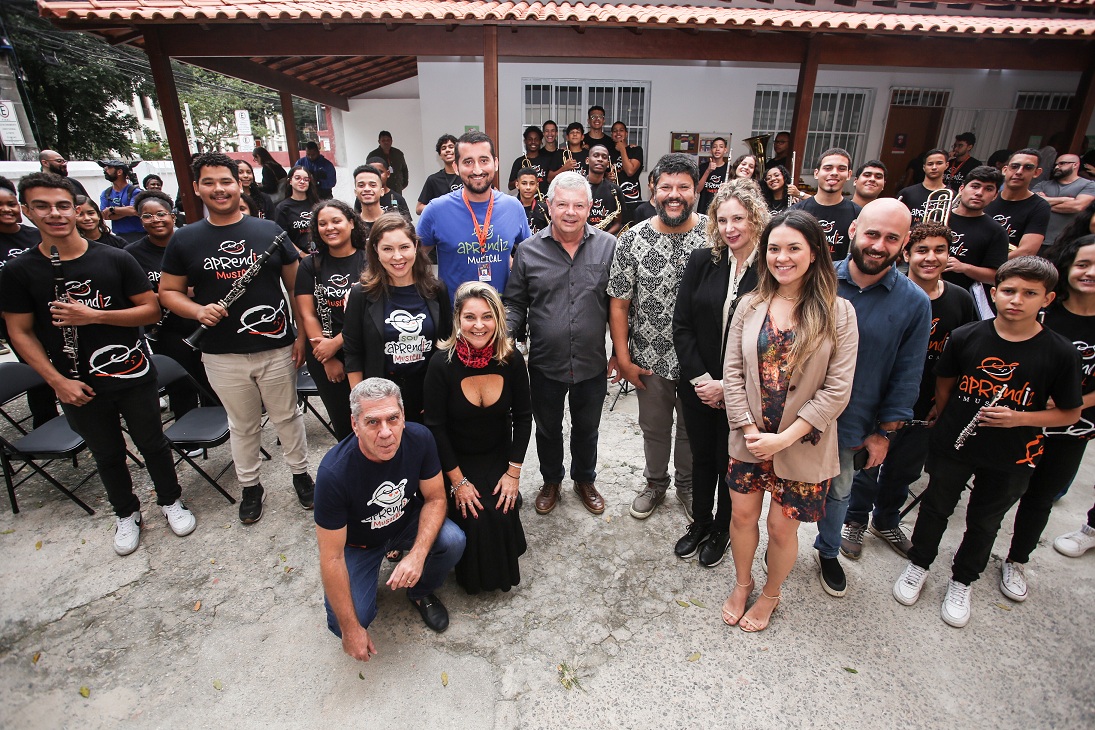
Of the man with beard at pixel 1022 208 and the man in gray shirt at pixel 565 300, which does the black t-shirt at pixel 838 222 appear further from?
the man in gray shirt at pixel 565 300

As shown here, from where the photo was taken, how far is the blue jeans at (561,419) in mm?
3471

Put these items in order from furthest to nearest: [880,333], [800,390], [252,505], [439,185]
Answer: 1. [439,185]
2. [252,505]
3. [880,333]
4. [800,390]

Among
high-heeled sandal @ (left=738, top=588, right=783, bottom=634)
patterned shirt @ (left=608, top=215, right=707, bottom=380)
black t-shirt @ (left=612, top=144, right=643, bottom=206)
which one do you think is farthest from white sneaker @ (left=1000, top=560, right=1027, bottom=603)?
black t-shirt @ (left=612, top=144, right=643, bottom=206)

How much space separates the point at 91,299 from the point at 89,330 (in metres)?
0.19

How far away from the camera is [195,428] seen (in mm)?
3859

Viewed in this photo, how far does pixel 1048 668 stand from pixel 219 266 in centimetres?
489

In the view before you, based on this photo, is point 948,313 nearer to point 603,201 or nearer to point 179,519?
point 603,201

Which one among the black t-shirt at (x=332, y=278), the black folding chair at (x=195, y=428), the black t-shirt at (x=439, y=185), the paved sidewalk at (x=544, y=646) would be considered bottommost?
the paved sidewalk at (x=544, y=646)

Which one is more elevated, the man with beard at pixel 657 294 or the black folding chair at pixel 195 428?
the man with beard at pixel 657 294

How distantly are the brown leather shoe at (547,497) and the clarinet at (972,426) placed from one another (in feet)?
7.47

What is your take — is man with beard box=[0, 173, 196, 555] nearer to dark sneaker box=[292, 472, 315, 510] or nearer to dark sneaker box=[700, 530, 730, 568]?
dark sneaker box=[292, 472, 315, 510]

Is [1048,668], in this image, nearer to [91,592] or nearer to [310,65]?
[91,592]

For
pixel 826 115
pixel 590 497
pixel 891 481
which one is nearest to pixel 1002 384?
pixel 891 481

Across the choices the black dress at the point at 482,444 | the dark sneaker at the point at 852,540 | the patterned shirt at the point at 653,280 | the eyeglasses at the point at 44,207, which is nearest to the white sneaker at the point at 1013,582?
the dark sneaker at the point at 852,540
